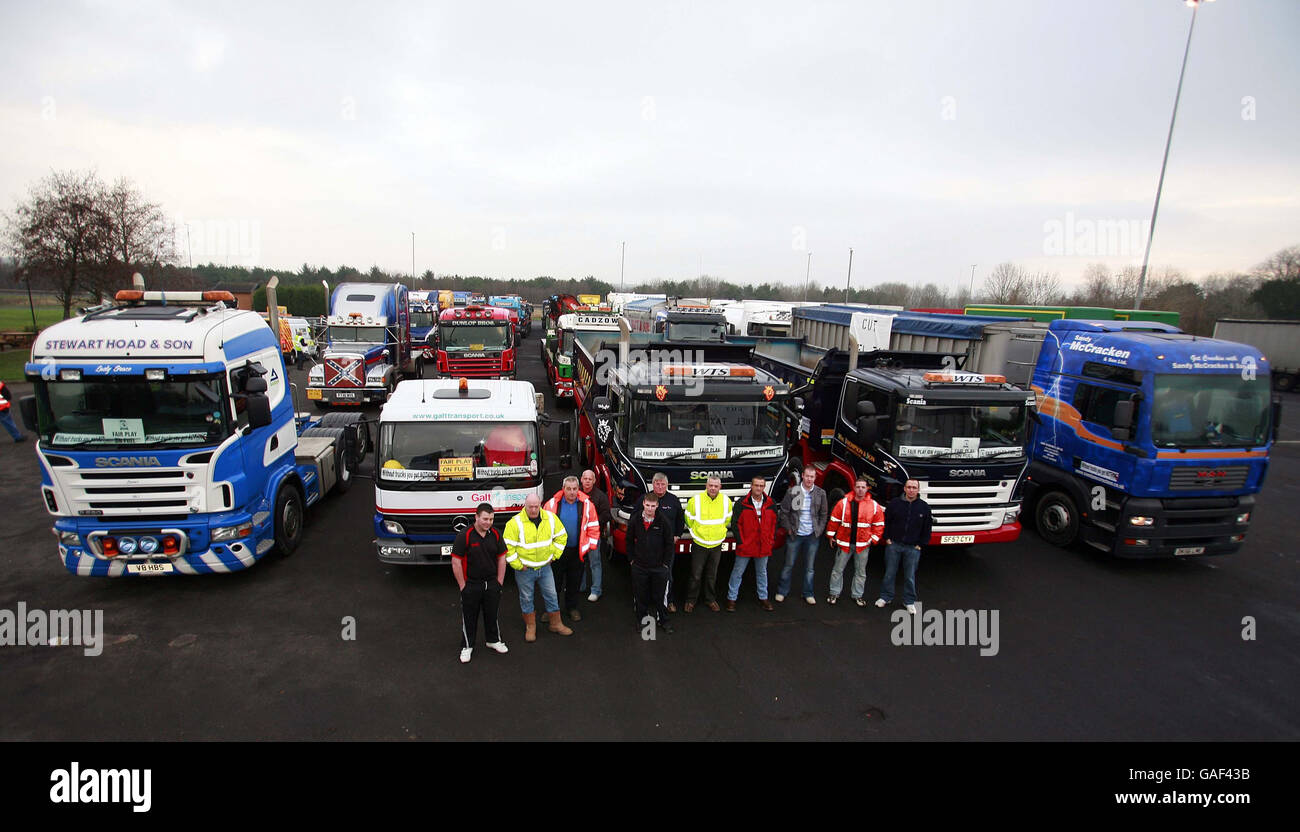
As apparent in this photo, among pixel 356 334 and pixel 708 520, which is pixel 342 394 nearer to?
pixel 356 334

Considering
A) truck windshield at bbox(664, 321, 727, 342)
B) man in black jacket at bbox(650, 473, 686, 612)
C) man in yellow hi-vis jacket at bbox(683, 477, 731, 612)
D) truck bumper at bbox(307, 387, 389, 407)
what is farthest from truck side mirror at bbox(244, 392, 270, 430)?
truck windshield at bbox(664, 321, 727, 342)

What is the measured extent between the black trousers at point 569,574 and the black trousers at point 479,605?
31.8 inches

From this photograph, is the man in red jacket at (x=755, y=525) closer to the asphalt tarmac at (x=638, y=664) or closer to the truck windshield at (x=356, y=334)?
the asphalt tarmac at (x=638, y=664)

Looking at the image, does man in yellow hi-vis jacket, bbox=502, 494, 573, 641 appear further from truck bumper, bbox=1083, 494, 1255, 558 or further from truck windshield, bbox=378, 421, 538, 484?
truck bumper, bbox=1083, 494, 1255, 558

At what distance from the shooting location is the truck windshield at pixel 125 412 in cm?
666

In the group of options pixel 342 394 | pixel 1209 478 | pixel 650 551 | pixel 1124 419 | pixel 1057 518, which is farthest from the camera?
pixel 342 394

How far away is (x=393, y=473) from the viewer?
23.7 feet

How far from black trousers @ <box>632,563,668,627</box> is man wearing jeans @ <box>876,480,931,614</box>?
9.46ft

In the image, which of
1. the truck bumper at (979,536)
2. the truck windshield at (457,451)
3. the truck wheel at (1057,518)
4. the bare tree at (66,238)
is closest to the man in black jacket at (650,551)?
the truck windshield at (457,451)

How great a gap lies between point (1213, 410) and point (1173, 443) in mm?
828

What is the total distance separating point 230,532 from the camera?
710 cm

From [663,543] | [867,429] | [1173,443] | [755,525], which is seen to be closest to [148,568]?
[663,543]

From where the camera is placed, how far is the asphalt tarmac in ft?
17.4
